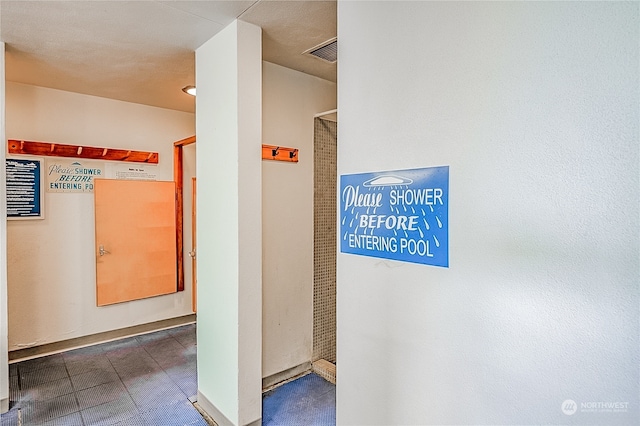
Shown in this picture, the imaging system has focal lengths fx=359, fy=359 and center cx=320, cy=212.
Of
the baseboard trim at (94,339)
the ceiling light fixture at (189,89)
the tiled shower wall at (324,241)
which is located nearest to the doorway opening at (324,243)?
the tiled shower wall at (324,241)

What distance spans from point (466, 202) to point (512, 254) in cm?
19

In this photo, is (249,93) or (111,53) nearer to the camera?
(249,93)

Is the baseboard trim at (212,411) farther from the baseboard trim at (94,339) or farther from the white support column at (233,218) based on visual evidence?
the baseboard trim at (94,339)

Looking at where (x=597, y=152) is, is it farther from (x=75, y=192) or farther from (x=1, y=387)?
(x=75, y=192)

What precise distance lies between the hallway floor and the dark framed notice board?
4.37 feet

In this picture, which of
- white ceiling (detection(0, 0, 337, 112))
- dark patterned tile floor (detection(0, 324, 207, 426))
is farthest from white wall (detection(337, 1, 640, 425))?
dark patterned tile floor (detection(0, 324, 207, 426))

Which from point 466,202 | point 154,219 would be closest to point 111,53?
point 154,219

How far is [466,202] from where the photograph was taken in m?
1.04

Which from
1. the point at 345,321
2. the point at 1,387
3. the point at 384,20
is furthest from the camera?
the point at 1,387

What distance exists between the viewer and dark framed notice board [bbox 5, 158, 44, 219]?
3.14m

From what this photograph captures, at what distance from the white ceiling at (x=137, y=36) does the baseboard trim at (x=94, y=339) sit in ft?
7.89

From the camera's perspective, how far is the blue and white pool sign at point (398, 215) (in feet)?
3.63

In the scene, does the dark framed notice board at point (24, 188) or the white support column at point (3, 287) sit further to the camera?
the dark framed notice board at point (24, 188)

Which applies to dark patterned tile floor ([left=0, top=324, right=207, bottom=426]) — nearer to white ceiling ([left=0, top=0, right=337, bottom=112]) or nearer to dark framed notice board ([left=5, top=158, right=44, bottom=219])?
dark framed notice board ([left=5, top=158, right=44, bottom=219])
